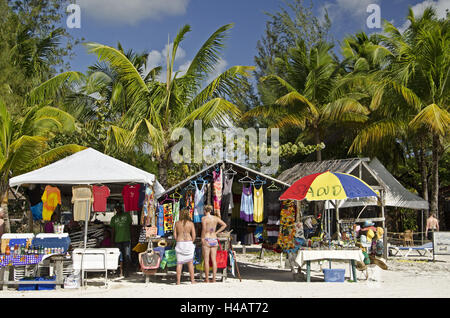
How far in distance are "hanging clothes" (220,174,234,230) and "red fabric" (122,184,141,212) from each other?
1.99 metres

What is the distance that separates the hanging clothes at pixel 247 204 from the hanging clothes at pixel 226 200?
Answer: 0.49m

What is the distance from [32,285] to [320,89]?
14726 mm

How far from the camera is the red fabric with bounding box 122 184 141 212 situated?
11352 mm

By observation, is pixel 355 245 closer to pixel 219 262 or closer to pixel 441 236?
pixel 219 262

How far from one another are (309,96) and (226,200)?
10.4 m

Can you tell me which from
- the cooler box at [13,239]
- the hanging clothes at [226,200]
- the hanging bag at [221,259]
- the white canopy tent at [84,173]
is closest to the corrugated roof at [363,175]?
the hanging clothes at [226,200]

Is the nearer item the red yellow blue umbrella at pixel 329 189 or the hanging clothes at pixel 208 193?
the red yellow blue umbrella at pixel 329 189

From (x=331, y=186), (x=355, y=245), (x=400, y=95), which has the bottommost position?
(x=355, y=245)

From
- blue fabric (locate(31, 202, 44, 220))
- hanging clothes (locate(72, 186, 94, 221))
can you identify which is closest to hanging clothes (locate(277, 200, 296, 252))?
hanging clothes (locate(72, 186, 94, 221))

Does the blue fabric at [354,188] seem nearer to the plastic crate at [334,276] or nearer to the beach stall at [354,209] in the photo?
the beach stall at [354,209]

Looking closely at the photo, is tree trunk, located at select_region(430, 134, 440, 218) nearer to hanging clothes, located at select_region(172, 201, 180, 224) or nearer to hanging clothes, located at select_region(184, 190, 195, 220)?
hanging clothes, located at select_region(184, 190, 195, 220)

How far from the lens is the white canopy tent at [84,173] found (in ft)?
32.2
